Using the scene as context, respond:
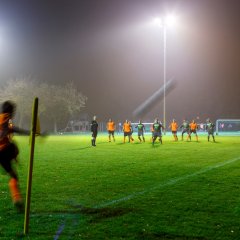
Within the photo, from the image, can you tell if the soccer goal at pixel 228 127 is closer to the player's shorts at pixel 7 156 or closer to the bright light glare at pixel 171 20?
the bright light glare at pixel 171 20

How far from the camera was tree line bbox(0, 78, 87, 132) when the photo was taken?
65.5 metres

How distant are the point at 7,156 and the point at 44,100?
6085 centimetres

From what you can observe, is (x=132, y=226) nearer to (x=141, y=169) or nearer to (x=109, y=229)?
(x=109, y=229)

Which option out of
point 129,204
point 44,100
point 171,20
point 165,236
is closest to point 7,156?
point 129,204

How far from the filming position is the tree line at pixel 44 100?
6550 centimetres

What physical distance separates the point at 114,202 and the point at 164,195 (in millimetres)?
1278

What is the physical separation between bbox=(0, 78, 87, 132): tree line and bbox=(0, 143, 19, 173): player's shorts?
188 ft

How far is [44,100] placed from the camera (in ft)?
221

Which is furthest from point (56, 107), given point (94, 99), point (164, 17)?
point (164, 17)

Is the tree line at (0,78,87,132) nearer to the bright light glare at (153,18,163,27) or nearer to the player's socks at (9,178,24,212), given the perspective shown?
the bright light glare at (153,18,163,27)

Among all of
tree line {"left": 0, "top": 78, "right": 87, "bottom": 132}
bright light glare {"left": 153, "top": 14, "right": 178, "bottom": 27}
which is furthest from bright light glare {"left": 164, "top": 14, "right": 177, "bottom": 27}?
tree line {"left": 0, "top": 78, "right": 87, "bottom": 132}

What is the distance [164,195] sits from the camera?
9.08 m

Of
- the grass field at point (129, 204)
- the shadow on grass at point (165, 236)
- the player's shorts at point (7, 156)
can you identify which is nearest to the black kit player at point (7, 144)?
the player's shorts at point (7, 156)

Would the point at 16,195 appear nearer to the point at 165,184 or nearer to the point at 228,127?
the point at 165,184
